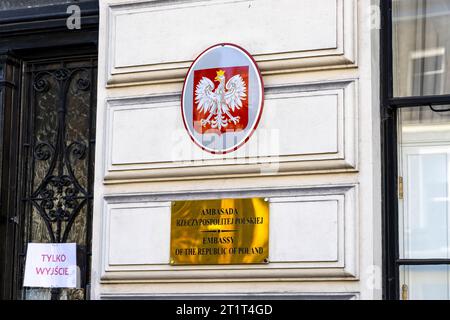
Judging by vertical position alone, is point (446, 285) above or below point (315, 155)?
below

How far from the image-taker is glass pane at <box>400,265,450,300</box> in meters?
8.69

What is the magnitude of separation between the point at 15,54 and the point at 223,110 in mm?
2340

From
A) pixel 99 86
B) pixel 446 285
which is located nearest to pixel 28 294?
pixel 99 86

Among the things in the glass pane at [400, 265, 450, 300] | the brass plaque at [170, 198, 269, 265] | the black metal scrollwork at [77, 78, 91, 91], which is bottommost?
the glass pane at [400, 265, 450, 300]

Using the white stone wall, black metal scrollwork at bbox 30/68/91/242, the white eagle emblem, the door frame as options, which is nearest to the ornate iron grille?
black metal scrollwork at bbox 30/68/91/242

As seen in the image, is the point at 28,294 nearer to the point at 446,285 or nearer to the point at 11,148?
the point at 11,148

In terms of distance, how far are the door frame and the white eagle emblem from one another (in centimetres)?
131

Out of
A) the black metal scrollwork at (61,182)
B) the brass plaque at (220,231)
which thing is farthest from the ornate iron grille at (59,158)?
the brass plaque at (220,231)

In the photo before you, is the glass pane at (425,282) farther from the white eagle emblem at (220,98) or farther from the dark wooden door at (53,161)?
the dark wooden door at (53,161)

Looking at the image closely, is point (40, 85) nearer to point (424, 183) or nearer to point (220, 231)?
point (220, 231)

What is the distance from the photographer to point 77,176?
10.2 m

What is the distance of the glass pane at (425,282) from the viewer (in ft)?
28.5

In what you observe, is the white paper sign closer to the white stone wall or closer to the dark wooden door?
the dark wooden door

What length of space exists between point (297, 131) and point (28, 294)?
9.79ft
